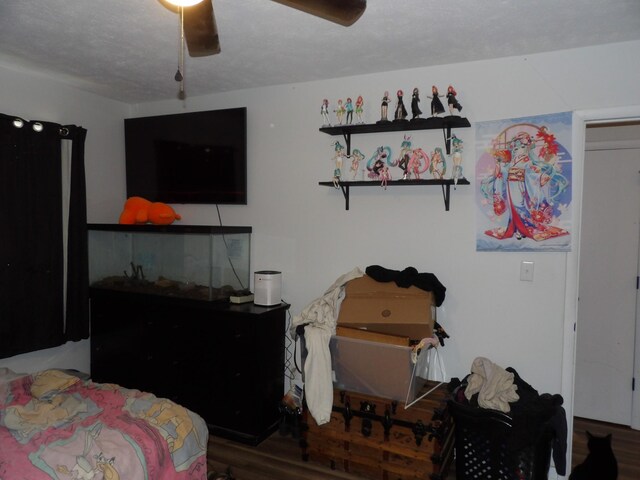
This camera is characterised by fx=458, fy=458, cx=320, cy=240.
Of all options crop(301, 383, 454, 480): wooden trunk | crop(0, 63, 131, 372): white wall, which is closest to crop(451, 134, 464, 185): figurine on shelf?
crop(301, 383, 454, 480): wooden trunk

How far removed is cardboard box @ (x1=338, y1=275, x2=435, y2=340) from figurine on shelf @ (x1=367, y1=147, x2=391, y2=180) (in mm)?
712

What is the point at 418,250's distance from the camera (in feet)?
9.53

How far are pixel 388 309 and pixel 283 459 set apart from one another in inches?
45.7

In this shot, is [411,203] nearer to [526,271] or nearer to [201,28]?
[526,271]

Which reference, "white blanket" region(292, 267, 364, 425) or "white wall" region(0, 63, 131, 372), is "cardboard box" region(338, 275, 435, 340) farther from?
"white wall" region(0, 63, 131, 372)

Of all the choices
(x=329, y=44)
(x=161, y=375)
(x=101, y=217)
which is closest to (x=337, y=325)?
(x=161, y=375)

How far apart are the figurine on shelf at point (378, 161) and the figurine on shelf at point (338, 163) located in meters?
0.20

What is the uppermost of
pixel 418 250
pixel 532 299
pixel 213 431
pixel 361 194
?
pixel 361 194

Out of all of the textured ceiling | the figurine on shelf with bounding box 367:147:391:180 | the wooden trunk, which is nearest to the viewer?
the textured ceiling

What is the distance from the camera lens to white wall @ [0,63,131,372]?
3.05 meters

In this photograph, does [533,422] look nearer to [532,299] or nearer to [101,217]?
[532,299]

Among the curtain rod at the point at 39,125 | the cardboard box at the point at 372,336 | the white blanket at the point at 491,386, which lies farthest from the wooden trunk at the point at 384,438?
the curtain rod at the point at 39,125

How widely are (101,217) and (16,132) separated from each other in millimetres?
947

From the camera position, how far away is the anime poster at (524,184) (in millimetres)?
2551
